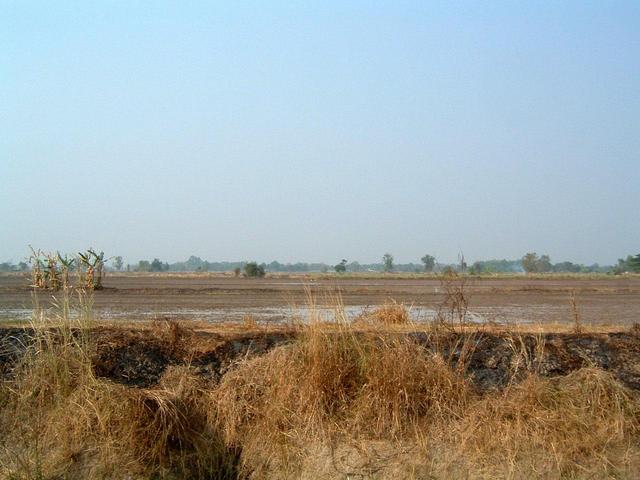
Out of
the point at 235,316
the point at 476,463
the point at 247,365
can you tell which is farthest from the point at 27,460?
the point at 235,316

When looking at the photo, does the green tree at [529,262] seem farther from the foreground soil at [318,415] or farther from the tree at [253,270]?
the foreground soil at [318,415]

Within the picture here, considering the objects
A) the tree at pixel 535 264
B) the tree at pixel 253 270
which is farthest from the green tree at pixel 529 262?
the tree at pixel 253 270

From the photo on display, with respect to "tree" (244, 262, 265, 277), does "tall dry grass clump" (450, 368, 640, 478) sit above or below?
below

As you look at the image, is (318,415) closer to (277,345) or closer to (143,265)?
(277,345)

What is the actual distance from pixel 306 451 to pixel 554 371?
479 cm

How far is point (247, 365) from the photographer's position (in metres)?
11.5

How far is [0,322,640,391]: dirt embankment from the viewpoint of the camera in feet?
38.8

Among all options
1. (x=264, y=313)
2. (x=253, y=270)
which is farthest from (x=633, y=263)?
(x=264, y=313)

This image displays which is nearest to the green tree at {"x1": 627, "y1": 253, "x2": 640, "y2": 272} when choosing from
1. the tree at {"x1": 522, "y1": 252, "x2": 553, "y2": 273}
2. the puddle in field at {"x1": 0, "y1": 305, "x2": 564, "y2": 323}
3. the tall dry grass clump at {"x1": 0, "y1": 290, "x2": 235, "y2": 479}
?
the tree at {"x1": 522, "y1": 252, "x2": 553, "y2": 273}

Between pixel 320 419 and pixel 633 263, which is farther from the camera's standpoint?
pixel 633 263

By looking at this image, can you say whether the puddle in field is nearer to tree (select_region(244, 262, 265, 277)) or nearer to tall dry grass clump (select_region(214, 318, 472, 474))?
tall dry grass clump (select_region(214, 318, 472, 474))

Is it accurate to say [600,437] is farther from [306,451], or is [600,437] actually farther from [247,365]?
[247,365]

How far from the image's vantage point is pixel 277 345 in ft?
40.1

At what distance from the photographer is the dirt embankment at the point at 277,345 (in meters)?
11.8
